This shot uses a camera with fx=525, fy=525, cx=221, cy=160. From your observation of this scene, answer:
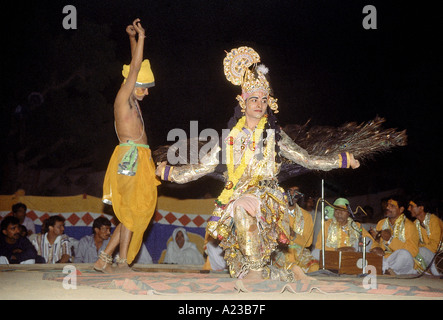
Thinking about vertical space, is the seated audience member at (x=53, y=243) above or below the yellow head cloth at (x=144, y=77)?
below

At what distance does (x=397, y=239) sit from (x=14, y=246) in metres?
5.85

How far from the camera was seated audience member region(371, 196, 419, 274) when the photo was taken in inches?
311

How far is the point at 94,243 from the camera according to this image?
28.6ft

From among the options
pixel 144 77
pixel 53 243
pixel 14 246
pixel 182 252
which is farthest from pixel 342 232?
pixel 14 246

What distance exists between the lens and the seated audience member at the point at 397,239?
311 inches

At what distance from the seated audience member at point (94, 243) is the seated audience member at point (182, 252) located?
1181 mm

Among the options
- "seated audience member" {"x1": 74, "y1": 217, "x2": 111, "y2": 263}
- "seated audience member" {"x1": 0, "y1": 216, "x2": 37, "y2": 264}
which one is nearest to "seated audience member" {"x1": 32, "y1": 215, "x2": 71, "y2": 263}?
"seated audience member" {"x1": 74, "y1": 217, "x2": 111, "y2": 263}

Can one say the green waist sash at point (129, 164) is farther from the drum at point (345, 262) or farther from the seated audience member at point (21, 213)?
the seated audience member at point (21, 213)

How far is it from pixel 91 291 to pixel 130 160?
1.63 metres

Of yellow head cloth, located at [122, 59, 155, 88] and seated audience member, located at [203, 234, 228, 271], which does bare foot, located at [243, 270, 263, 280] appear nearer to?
yellow head cloth, located at [122, 59, 155, 88]

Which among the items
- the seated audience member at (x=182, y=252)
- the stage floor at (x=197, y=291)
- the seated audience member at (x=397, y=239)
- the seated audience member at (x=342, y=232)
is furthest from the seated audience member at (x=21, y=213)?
the seated audience member at (x=397, y=239)

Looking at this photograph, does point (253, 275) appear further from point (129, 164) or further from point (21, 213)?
point (21, 213)

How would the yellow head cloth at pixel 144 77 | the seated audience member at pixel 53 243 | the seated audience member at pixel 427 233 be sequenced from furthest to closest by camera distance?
Result: the seated audience member at pixel 427 233
the seated audience member at pixel 53 243
the yellow head cloth at pixel 144 77

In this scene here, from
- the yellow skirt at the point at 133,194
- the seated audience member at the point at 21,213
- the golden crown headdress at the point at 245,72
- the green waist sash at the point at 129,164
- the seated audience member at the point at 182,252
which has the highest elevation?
the golden crown headdress at the point at 245,72
